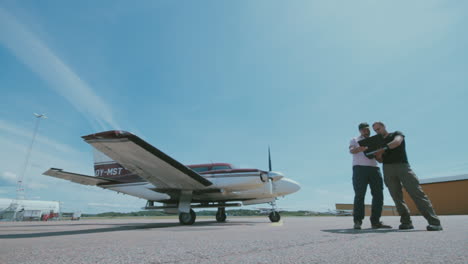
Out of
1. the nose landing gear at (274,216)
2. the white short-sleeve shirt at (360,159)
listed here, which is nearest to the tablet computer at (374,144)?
the white short-sleeve shirt at (360,159)

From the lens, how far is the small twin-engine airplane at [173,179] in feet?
21.1

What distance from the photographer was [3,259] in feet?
6.53

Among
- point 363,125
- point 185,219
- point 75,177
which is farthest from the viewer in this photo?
point 75,177

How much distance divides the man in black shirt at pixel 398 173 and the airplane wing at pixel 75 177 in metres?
10.5

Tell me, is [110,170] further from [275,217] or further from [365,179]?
[365,179]

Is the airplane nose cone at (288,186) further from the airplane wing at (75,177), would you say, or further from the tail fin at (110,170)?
the airplane wing at (75,177)

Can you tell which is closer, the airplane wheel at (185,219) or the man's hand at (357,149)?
the man's hand at (357,149)

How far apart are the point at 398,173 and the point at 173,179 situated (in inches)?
252

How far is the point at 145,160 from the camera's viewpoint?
23.3ft

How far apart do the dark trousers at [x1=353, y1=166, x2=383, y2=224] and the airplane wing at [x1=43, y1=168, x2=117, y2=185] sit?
9.95 meters

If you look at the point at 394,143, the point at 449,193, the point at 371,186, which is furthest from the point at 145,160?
the point at 449,193

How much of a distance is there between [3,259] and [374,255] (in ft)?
9.71

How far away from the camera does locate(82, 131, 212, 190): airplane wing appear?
5.80 m

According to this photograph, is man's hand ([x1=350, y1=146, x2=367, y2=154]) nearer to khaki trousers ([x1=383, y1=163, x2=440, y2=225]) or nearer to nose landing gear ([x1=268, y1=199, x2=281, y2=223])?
khaki trousers ([x1=383, y1=163, x2=440, y2=225])
